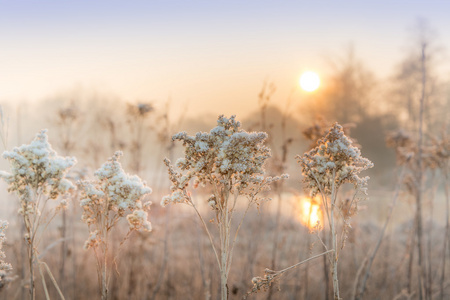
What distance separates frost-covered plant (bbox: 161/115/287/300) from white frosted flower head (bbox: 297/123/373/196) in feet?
0.87

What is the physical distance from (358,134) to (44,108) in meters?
17.8

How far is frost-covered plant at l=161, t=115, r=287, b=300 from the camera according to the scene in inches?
75.8

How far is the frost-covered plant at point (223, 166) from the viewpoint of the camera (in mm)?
1925

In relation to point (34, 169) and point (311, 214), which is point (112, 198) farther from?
point (311, 214)

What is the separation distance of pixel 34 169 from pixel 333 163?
1.46 meters

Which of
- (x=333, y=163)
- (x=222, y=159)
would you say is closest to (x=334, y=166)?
(x=333, y=163)

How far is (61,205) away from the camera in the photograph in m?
2.10

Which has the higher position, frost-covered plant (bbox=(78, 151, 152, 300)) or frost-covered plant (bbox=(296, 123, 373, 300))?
frost-covered plant (bbox=(296, 123, 373, 300))

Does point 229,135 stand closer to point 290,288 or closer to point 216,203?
point 216,203

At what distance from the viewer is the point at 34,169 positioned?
1.94m

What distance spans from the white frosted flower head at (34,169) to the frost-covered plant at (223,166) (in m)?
0.51

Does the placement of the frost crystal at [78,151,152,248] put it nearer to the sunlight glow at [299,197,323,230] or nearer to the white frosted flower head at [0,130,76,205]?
the white frosted flower head at [0,130,76,205]

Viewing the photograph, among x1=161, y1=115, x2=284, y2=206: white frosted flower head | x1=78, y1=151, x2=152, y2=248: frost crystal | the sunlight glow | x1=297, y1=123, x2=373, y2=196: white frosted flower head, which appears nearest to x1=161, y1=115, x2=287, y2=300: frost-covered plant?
x1=161, y1=115, x2=284, y2=206: white frosted flower head

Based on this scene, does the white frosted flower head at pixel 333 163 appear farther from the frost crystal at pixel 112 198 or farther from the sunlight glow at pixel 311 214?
the frost crystal at pixel 112 198
